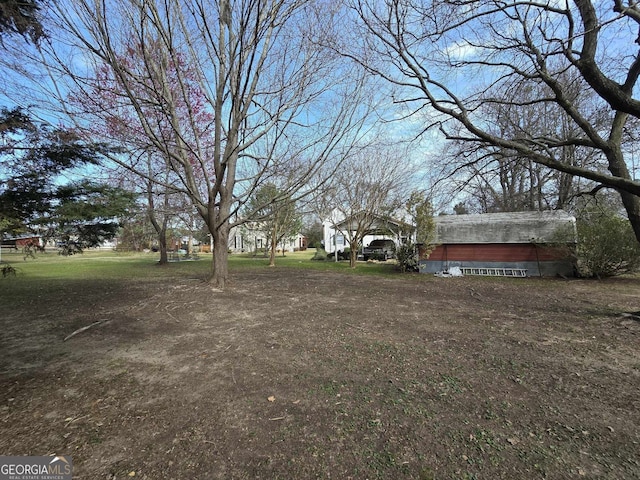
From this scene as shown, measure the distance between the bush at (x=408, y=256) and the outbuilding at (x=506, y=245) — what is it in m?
0.41

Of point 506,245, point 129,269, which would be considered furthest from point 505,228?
point 129,269

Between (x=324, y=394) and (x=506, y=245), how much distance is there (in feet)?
A: 47.3

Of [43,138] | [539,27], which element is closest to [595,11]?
[539,27]

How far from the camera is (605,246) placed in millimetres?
11797

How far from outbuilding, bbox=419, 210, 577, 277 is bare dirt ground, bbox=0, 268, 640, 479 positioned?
825 centimetres

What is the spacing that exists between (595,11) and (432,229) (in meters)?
10.3

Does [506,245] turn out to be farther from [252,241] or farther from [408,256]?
[252,241]

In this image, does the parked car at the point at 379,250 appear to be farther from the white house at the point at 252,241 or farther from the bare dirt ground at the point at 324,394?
the bare dirt ground at the point at 324,394

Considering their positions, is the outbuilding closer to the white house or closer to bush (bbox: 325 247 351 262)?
bush (bbox: 325 247 351 262)

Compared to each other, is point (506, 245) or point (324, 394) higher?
point (506, 245)

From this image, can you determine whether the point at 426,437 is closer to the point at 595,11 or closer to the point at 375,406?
the point at 375,406

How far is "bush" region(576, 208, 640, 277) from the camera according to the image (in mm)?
11301

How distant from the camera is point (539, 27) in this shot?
5.29 metres

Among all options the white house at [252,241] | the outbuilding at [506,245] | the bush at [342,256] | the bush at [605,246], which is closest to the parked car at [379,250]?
the bush at [342,256]
